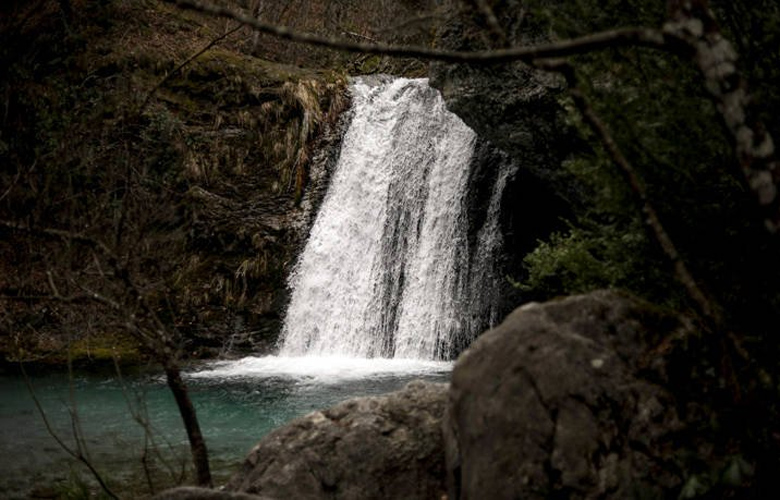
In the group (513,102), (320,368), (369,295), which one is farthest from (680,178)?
(369,295)

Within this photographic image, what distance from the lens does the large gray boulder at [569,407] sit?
363 cm

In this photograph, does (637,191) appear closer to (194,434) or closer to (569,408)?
(569,408)

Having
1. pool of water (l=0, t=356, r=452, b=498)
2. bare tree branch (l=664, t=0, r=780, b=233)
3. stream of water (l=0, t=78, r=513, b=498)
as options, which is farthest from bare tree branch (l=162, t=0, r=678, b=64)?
stream of water (l=0, t=78, r=513, b=498)

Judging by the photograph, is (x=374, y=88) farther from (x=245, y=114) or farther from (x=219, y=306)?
(x=219, y=306)

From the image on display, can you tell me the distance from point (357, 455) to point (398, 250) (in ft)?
36.6

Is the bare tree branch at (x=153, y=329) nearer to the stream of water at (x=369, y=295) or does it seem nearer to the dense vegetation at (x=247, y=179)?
the dense vegetation at (x=247, y=179)

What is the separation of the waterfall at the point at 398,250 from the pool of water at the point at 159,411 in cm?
96

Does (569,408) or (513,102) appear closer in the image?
(569,408)

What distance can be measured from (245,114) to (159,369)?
6816 mm

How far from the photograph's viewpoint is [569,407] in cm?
372

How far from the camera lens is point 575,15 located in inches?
228

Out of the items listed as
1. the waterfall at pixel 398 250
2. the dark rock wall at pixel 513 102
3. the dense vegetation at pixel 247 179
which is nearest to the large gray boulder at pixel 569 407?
the dense vegetation at pixel 247 179

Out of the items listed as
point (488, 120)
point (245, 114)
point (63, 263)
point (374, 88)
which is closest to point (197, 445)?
point (63, 263)

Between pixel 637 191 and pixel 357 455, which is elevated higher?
pixel 637 191
